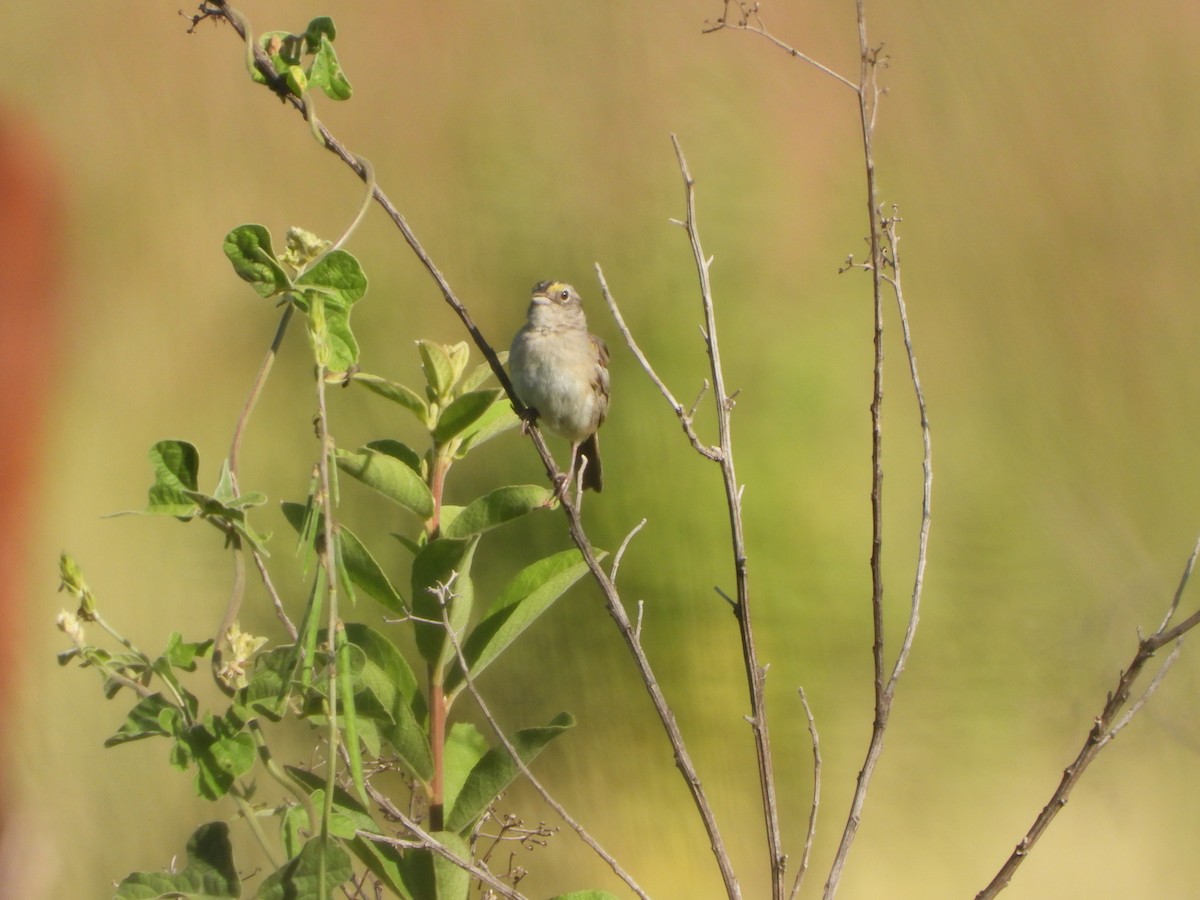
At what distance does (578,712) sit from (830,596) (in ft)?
0.96

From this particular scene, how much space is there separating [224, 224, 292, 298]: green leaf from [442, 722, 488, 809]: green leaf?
0.41 meters

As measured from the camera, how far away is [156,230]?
1244mm

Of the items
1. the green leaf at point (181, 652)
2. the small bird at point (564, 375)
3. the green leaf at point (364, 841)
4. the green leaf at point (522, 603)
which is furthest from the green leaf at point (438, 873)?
the small bird at point (564, 375)

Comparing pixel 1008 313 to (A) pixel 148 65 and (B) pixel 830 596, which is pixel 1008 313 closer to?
(B) pixel 830 596

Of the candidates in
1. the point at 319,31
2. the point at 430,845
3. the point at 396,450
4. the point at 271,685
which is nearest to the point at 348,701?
the point at 271,685

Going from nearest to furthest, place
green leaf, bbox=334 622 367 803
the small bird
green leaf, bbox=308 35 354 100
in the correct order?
green leaf, bbox=334 622 367 803
green leaf, bbox=308 35 354 100
the small bird

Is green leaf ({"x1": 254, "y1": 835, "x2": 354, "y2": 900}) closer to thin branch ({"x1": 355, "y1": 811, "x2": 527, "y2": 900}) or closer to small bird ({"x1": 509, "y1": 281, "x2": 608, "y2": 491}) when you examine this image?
thin branch ({"x1": 355, "y1": 811, "x2": 527, "y2": 900})

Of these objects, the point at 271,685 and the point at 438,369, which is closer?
the point at 271,685

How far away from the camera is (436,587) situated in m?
0.85

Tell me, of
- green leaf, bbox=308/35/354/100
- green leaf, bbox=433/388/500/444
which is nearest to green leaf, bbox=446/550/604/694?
green leaf, bbox=433/388/500/444

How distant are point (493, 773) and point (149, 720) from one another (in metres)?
0.26

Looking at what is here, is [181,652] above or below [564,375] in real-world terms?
below

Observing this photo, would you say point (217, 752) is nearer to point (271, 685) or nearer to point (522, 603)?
point (271, 685)

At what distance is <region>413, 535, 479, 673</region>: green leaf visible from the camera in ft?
2.72
